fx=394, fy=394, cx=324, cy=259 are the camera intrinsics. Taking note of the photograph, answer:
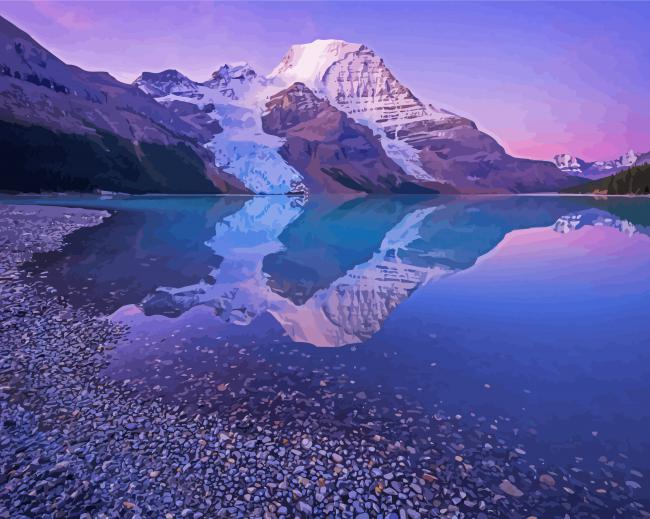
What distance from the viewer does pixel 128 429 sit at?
11.1 meters

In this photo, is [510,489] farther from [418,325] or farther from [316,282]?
[316,282]

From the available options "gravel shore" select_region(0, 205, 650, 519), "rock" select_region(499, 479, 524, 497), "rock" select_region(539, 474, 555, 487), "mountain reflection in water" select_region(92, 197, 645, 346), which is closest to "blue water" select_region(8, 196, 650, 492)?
"mountain reflection in water" select_region(92, 197, 645, 346)

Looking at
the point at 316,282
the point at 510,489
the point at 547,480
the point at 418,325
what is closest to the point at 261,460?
the point at 510,489

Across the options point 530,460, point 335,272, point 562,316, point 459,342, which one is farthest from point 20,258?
point 562,316

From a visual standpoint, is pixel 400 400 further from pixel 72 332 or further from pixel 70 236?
pixel 70 236

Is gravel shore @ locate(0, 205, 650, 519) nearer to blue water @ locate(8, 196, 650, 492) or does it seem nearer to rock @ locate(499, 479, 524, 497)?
rock @ locate(499, 479, 524, 497)

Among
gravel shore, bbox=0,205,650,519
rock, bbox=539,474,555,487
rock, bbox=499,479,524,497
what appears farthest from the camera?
rock, bbox=539,474,555,487

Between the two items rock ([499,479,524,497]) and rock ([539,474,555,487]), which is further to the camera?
rock ([539,474,555,487])

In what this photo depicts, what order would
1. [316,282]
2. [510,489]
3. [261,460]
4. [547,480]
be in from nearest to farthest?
[510,489], [547,480], [261,460], [316,282]

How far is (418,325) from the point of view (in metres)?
21.6

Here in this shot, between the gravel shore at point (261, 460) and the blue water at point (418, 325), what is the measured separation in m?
1.11

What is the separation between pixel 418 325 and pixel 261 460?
1346 cm

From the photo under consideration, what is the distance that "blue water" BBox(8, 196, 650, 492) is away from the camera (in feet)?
44.7

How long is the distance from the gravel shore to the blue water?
1114 millimetres
